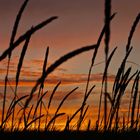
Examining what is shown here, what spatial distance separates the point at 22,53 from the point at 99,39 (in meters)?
0.62

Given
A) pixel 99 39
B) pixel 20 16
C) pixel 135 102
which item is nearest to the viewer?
pixel 20 16

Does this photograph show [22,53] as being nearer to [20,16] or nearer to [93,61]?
[20,16]

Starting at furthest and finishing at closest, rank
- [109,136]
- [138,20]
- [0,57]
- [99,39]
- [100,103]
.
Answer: [100,103], [138,20], [99,39], [109,136], [0,57]

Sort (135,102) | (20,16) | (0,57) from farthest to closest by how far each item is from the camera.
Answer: (135,102)
(20,16)
(0,57)

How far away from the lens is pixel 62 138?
1.78m

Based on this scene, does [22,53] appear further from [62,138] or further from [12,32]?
[62,138]

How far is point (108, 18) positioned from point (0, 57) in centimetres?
109

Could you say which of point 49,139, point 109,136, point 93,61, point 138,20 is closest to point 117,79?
point 93,61

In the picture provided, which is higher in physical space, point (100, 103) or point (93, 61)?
point (93, 61)

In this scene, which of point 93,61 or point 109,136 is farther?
point 93,61

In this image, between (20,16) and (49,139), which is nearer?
(49,139)

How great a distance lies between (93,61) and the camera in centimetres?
297

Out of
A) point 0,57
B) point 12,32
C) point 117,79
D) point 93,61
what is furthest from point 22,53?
point 0,57

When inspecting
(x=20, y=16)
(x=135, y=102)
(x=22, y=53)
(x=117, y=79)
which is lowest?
(x=135, y=102)
